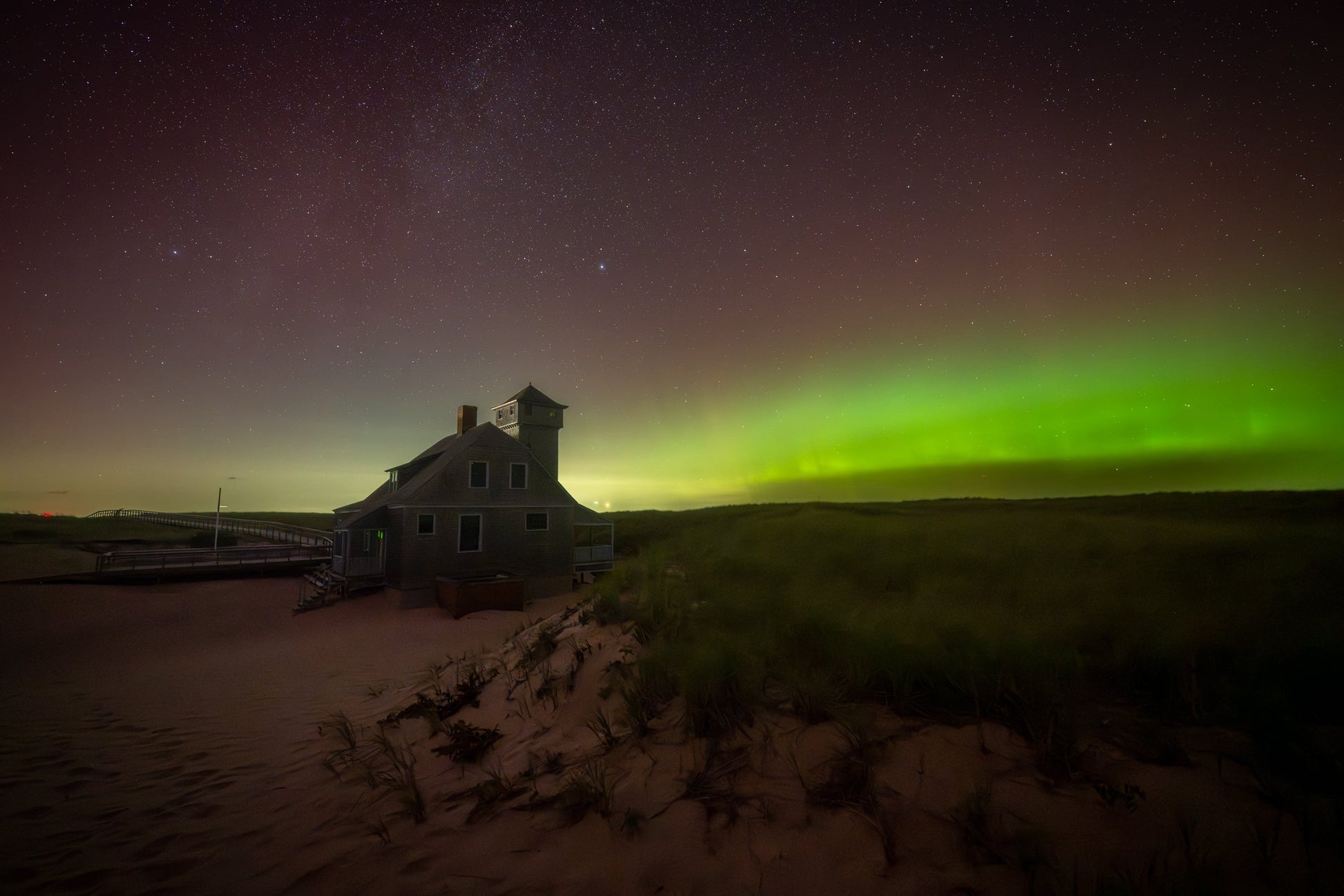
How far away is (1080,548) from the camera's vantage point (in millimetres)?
7434

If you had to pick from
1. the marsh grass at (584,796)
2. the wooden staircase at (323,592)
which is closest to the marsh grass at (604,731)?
the marsh grass at (584,796)

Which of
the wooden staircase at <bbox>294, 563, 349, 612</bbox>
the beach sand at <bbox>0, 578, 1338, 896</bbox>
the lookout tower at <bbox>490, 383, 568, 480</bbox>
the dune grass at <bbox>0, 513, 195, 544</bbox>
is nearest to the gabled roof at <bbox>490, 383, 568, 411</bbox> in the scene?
the lookout tower at <bbox>490, 383, 568, 480</bbox>

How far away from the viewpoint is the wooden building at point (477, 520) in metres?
21.7

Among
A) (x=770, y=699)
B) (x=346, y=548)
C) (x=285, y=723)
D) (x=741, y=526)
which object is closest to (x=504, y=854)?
(x=770, y=699)

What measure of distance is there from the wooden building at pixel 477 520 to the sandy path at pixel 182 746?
4.03 meters

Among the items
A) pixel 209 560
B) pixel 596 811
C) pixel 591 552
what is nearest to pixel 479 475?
pixel 591 552

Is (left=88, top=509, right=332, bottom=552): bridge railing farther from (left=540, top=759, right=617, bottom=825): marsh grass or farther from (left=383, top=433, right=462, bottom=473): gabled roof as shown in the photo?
(left=540, top=759, right=617, bottom=825): marsh grass

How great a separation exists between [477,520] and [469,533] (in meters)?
0.65

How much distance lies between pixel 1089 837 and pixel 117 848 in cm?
778

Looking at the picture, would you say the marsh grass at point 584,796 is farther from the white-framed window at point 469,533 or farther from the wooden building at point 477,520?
the white-framed window at point 469,533

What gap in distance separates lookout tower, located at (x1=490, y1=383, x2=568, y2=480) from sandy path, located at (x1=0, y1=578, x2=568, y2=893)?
11.7 meters

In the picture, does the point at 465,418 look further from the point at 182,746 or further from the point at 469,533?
the point at 182,746

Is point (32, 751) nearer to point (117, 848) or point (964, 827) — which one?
point (117, 848)

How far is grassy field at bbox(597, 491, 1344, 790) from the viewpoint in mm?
3418
